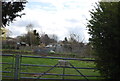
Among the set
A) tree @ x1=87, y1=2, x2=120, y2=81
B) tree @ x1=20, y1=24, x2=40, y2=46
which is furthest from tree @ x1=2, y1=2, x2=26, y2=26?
tree @ x1=20, y1=24, x2=40, y2=46

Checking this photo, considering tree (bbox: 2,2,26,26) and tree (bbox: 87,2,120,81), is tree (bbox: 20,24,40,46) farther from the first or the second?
tree (bbox: 87,2,120,81)

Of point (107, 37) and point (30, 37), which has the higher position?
point (30, 37)

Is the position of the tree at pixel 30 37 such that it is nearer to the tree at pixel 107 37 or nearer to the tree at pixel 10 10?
the tree at pixel 10 10

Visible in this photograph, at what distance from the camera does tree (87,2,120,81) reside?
334 inches

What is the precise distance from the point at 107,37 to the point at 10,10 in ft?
27.9

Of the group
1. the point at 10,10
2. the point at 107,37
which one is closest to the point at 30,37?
the point at 10,10

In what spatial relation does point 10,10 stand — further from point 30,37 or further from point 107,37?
point 30,37

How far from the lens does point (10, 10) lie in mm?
14680

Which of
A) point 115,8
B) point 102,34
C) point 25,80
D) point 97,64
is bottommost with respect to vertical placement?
point 25,80

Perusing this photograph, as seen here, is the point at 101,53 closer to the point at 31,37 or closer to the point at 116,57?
the point at 116,57

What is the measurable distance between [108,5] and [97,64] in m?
2.91

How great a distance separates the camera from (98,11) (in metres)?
9.48

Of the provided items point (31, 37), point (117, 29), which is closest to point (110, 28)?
point (117, 29)

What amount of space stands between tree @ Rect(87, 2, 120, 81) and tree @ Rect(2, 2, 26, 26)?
7.32m
